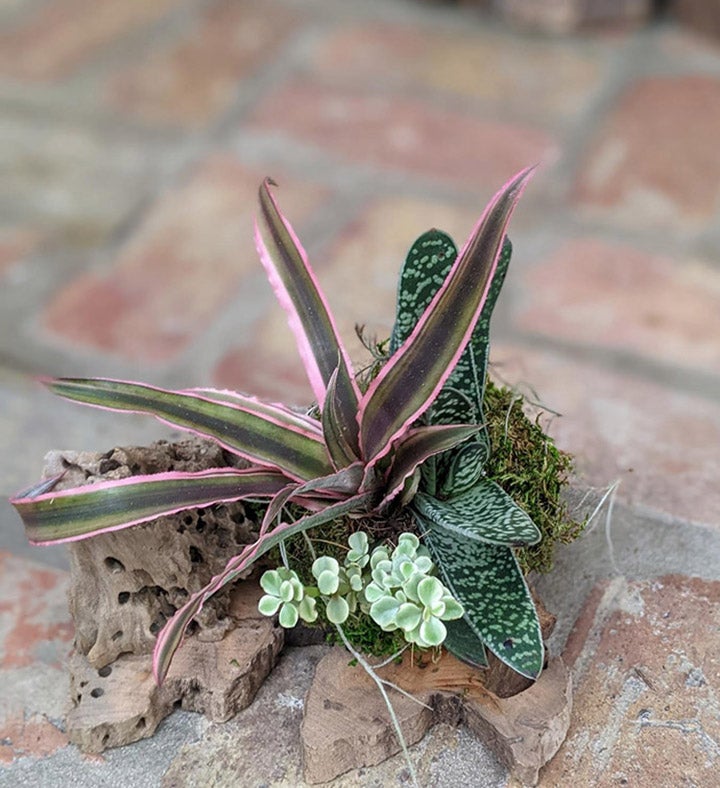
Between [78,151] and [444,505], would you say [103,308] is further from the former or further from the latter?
[444,505]

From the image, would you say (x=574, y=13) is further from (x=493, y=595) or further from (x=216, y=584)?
Answer: (x=216, y=584)

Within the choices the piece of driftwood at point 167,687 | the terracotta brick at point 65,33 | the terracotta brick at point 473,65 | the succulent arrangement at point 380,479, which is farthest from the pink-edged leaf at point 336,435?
the terracotta brick at point 65,33

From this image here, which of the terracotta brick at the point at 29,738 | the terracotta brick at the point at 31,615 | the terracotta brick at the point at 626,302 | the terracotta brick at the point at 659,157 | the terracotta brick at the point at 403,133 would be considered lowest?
the terracotta brick at the point at 626,302

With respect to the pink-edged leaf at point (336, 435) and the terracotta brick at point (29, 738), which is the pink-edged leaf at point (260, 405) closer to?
the pink-edged leaf at point (336, 435)

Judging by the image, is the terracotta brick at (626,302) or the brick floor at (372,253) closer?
the brick floor at (372,253)

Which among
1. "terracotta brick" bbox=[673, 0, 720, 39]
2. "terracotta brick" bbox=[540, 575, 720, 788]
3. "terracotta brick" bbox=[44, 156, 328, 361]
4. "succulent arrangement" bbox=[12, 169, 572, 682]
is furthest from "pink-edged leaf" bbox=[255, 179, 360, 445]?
"terracotta brick" bbox=[673, 0, 720, 39]

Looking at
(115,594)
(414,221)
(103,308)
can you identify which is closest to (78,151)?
(103,308)

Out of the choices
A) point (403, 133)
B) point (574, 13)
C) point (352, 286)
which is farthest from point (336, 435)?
point (574, 13)
